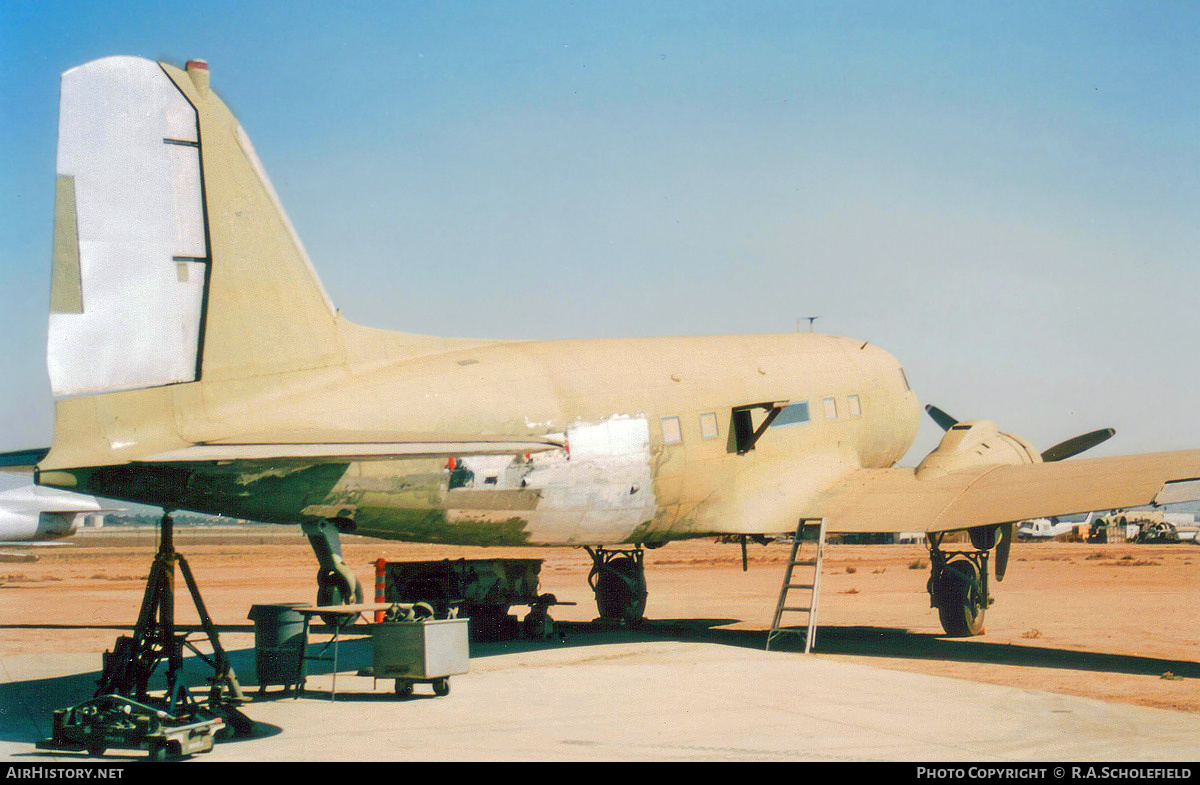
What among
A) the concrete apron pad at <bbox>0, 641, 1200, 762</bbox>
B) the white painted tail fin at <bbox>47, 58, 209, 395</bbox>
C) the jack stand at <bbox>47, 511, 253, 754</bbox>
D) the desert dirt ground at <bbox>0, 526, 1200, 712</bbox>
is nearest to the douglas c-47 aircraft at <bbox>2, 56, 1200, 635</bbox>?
the white painted tail fin at <bbox>47, 58, 209, 395</bbox>

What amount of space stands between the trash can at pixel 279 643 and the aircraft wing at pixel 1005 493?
373 inches

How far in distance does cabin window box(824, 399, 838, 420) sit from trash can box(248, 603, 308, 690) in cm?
1201

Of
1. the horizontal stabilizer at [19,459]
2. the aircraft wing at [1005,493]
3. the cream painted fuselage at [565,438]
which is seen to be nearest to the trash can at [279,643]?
the cream painted fuselage at [565,438]

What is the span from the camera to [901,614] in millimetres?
26859

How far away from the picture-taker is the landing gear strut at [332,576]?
1312 cm

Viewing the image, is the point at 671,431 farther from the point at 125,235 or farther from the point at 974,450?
the point at 125,235

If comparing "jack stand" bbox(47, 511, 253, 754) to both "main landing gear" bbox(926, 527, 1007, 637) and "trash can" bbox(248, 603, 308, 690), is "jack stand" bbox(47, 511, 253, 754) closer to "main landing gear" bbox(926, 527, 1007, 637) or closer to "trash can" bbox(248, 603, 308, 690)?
"trash can" bbox(248, 603, 308, 690)

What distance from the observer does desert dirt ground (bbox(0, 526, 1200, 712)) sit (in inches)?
656

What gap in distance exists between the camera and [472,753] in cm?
1017

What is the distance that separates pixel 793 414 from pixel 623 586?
551 centimetres

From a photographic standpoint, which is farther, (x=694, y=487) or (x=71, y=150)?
(x=694, y=487)

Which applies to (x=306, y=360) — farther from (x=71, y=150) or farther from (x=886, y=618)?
(x=886, y=618)

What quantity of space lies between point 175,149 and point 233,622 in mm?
16381
